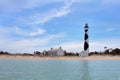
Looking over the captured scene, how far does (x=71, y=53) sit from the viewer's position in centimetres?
7050

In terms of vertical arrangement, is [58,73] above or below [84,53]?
below

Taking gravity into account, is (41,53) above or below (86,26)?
below

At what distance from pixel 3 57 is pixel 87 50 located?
19785 millimetres

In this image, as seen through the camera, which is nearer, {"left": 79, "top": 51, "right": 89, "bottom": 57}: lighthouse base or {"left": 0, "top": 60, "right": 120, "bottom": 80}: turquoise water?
{"left": 0, "top": 60, "right": 120, "bottom": 80}: turquoise water

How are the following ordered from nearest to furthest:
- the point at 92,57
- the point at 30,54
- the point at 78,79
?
1. the point at 78,79
2. the point at 92,57
3. the point at 30,54

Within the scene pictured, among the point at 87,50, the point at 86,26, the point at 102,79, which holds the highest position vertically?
the point at 86,26

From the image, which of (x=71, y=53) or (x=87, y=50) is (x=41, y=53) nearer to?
(x=71, y=53)

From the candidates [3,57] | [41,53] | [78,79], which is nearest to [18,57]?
[3,57]

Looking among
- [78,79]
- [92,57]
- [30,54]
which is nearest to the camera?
[78,79]

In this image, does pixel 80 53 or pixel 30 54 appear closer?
pixel 80 53

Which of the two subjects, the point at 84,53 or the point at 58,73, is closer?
the point at 58,73

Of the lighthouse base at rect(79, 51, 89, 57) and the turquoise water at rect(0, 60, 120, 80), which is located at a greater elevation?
the lighthouse base at rect(79, 51, 89, 57)

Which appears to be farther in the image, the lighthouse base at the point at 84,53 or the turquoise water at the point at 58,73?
the lighthouse base at the point at 84,53

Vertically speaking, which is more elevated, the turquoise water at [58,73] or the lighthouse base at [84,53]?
the lighthouse base at [84,53]
